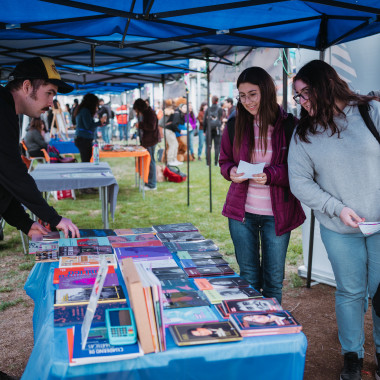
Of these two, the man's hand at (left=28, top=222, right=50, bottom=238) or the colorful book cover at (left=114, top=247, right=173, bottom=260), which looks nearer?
the colorful book cover at (left=114, top=247, right=173, bottom=260)

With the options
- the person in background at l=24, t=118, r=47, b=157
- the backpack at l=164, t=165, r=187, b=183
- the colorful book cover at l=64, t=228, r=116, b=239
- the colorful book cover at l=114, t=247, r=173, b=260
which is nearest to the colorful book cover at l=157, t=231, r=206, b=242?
the colorful book cover at l=114, t=247, r=173, b=260

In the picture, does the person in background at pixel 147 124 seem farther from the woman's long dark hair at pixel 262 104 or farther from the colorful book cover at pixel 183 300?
the colorful book cover at pixel 183 300

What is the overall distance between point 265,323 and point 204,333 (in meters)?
0.22

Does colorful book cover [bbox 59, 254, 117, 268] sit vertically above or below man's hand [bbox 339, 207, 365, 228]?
below

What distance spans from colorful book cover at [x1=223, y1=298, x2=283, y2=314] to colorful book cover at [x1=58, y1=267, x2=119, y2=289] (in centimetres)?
51

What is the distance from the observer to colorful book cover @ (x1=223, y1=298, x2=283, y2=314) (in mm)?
1594

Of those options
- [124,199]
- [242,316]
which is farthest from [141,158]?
[242,316]

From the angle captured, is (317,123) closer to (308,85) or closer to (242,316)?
(308,85)

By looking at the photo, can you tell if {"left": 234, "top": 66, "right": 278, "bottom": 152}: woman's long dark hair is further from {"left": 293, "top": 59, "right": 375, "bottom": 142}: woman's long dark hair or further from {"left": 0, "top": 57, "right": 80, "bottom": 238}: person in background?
{"left": 0, "top": 57, "right": 80, "bottom": 238}: person in background

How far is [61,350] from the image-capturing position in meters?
1.32

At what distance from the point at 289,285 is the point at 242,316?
256 centimetres

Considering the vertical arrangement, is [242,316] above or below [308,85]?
below

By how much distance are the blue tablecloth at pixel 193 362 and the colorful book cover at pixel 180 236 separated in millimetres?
1117

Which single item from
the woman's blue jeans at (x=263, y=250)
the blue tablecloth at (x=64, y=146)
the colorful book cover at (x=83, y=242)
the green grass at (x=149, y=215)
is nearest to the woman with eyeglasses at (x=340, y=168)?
the woman's blue jeans at (x=263, y=250)
